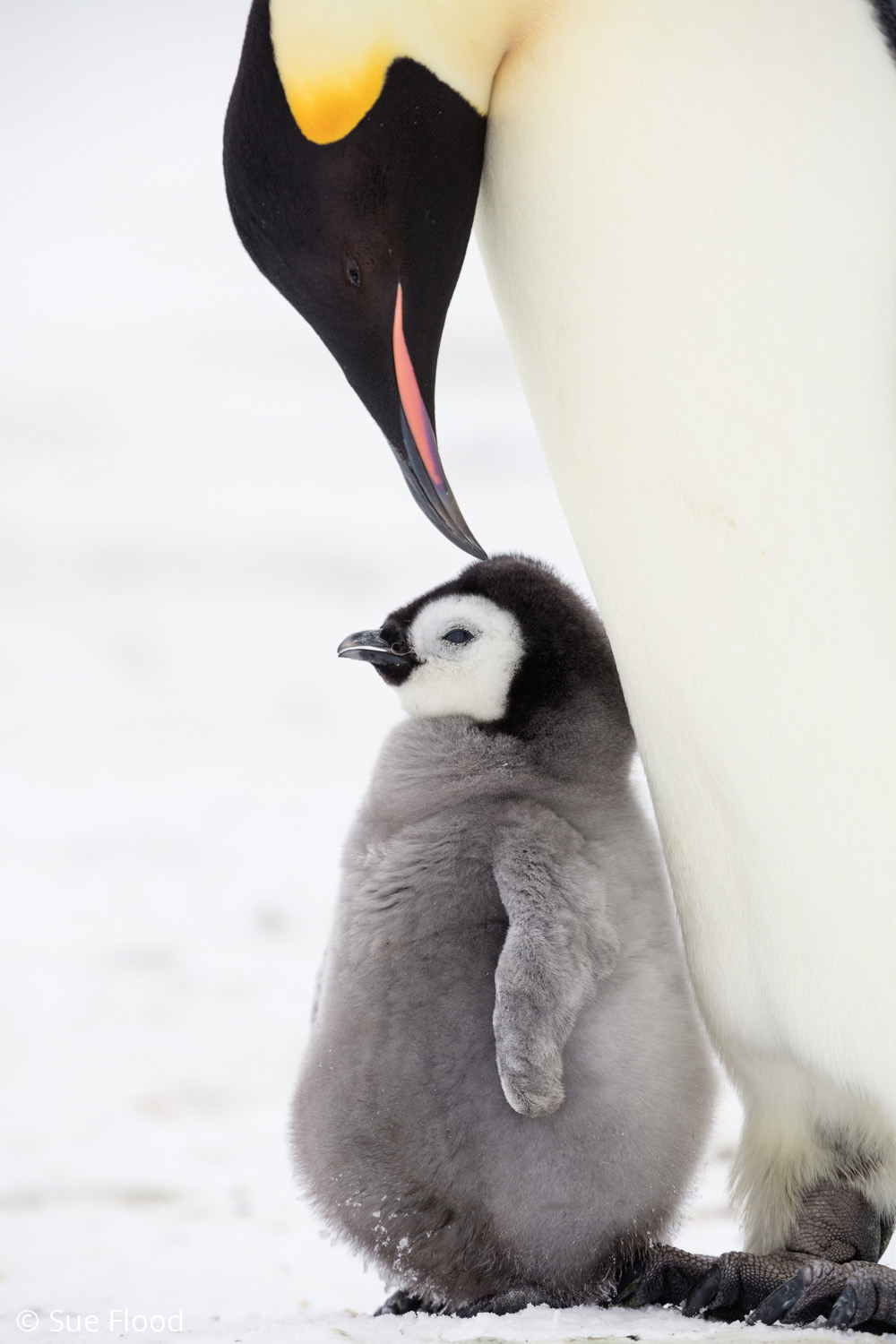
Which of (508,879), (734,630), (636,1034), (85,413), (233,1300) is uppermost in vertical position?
(85,413)

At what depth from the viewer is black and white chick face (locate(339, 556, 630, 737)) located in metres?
1.02

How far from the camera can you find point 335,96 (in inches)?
33.5

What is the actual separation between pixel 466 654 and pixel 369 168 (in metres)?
0.32

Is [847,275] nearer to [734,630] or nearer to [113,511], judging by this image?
[734,630]

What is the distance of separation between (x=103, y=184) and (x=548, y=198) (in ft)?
21.6

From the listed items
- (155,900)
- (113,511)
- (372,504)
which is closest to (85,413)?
(113,511)

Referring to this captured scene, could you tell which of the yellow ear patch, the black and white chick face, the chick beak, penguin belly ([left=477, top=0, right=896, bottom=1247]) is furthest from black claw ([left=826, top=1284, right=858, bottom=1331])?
the yellow ear patch

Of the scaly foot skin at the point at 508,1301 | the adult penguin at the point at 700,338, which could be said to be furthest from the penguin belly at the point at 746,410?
the scaly foot skin at the point at 508,1301

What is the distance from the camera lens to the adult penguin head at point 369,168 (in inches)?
33.4

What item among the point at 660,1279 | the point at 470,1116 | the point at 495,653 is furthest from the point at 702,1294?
the point at 495,653

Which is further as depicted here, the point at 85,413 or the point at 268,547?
the point at 85,413

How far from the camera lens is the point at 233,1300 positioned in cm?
116

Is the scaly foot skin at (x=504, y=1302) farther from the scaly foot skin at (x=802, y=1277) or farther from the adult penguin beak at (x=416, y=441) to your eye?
the adult penguin beak at (x=416, y=441)

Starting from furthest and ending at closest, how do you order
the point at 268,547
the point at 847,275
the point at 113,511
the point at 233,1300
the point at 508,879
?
the point at 113,511 → the point at 268,547 → the point at 233,1300 → the point at 508,879 → the point at 847,275
